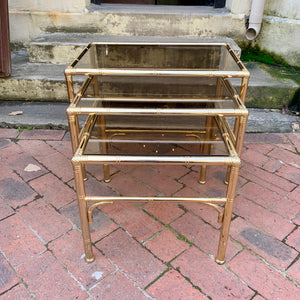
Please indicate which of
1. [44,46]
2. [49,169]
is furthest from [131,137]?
[44,46]

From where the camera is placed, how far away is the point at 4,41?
10.2 ft

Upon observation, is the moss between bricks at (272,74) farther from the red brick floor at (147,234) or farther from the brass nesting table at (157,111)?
the brass nesting table at (157,111)

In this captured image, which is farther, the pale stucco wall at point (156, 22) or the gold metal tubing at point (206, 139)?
the pale stucco wall at point (156, 22)

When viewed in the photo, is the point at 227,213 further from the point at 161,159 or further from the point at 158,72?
the point at 158,72

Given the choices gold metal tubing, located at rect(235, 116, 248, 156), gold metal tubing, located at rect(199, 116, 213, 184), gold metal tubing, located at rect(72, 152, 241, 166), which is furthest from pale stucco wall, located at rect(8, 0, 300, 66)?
gold metal tubing, located at rect(72, 152, 241, 166)

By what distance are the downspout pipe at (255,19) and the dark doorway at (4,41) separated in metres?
2.50

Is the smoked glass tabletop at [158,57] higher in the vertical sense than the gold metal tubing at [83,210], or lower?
higher

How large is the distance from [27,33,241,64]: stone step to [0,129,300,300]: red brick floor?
4.14 feet

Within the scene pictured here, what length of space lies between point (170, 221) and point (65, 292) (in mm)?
760

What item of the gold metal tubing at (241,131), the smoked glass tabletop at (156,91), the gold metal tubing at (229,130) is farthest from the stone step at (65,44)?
the gold metal tubing at (241,131)

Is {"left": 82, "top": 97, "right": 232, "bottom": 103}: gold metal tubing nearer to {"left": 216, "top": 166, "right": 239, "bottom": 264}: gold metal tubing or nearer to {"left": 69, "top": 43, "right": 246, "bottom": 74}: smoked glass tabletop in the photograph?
{"left": 69, "top": 43, "right": 246, "bottom": 74}: smoked glass tabletop

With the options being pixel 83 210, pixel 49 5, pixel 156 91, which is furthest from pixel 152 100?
pixel 49 5

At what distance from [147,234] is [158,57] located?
114cm

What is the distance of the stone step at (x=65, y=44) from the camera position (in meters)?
3.46
